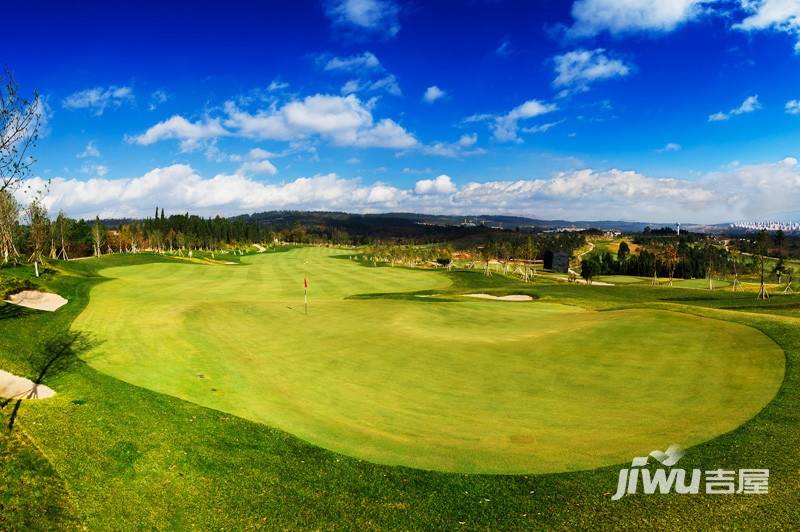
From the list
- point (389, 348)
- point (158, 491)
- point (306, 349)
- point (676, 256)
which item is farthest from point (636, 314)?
→ point (676, 256)

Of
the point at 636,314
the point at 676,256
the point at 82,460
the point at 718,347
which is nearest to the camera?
the point at 82,460

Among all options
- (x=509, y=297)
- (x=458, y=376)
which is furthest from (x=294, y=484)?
(x=509, y=297)

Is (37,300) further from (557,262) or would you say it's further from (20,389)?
(557,262)

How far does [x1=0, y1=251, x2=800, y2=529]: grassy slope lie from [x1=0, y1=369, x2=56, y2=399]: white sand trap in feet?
4.24

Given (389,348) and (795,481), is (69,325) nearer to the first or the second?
(389,348)

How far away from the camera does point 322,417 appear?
16.8 m

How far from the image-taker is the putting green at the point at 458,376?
1465 cm

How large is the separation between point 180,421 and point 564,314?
35.0 m

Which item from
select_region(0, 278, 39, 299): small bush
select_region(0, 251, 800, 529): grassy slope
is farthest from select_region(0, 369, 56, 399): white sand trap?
select_region(0, 278, 39, 299): small bush

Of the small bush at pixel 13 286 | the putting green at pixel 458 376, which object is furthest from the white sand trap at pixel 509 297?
the small bush at pixel 13 286

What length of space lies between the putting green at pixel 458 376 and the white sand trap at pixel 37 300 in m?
2.54

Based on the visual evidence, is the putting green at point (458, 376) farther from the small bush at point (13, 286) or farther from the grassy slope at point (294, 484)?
the small bush at point (13, 286)

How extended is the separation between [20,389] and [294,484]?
40.0ft

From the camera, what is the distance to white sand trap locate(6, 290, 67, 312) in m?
32.7
